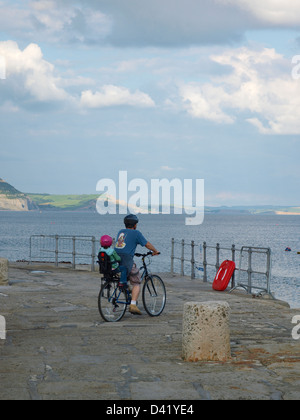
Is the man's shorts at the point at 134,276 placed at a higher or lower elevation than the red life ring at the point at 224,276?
higher

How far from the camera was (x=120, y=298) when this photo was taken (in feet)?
33.3

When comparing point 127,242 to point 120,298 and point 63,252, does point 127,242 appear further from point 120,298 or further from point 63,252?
point 63,252

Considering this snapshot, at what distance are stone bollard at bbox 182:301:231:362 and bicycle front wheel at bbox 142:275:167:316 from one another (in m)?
3.39

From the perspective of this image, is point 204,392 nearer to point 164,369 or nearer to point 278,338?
point 164,369

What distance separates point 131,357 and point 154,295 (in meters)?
3.47

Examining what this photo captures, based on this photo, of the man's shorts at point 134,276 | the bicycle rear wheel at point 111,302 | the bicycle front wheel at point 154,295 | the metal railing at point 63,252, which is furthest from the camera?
the metal railing at point 63,252

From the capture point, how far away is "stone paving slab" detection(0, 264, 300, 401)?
5602 millimetres

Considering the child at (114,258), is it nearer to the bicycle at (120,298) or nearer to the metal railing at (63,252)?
the bicycle at (120,298)

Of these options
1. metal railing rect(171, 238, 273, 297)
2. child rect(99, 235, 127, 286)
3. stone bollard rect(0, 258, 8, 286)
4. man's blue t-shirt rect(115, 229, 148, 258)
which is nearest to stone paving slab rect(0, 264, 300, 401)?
child rect(99, 235, 127, 286)

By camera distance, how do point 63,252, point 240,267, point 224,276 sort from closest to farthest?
1. point 224,276
2. point 240,267
3. point 63,252

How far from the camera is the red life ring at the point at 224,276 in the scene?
56.0 feet

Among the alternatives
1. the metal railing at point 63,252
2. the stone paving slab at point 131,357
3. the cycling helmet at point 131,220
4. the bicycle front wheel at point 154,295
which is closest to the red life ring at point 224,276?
the stone paving slab at point 131,357

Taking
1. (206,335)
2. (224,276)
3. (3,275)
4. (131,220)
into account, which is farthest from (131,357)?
(224,276)

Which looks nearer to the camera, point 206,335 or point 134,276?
point 206,335
